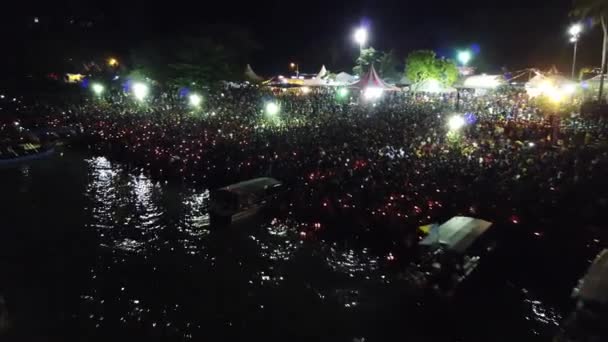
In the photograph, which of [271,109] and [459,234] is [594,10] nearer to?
[271,109]

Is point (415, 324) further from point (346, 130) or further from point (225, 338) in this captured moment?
point (346, 130)

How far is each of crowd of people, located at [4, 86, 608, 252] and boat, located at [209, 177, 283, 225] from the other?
0.85 meters

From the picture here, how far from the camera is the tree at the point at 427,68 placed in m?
35.7

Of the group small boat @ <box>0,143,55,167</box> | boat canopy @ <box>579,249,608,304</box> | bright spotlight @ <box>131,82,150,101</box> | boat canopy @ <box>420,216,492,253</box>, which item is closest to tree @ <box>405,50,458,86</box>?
bright spotlight @ <box>131,82,150,101</box>

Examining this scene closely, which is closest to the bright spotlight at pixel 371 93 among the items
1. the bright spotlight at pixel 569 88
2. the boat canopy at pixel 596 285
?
the bright spotlight at pixel 569 88

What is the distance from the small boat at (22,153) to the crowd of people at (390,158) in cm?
249

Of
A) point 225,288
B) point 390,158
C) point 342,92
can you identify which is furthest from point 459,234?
point 342,92

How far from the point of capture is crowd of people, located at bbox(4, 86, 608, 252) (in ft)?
31.5

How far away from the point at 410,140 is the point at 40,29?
41513mm

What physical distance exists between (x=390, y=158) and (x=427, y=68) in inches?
1049

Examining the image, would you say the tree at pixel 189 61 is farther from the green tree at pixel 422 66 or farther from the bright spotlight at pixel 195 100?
the green tree at pixel 422 66

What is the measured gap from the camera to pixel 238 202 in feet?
36.0

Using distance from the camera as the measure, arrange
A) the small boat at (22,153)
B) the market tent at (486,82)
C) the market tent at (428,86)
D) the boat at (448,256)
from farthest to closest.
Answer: the market tent at (428,86) < the market tent at (486,82) < the small boat at (22,153) < the boat at (448,256)

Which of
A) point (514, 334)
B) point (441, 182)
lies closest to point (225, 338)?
point (514, 334)
